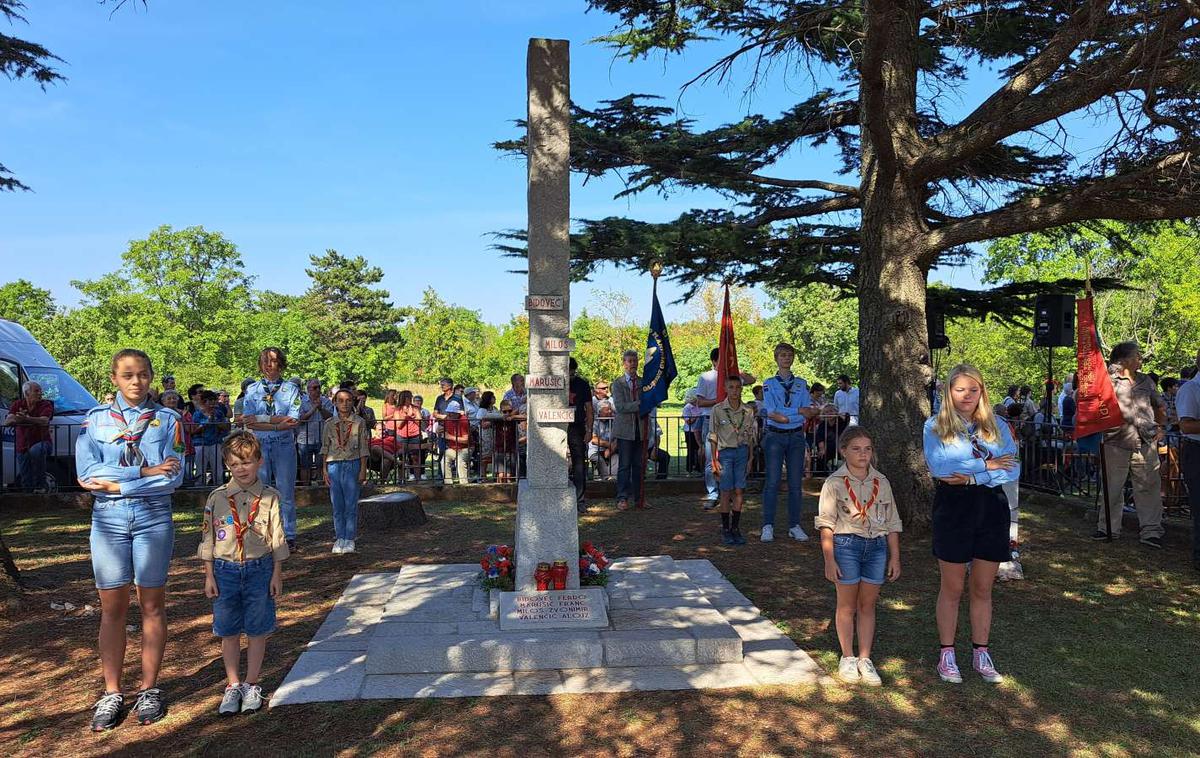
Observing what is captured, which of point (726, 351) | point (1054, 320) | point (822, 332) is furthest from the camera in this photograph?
point (822, 332)

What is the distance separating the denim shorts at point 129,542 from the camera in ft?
14.7

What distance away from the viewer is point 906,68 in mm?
10141

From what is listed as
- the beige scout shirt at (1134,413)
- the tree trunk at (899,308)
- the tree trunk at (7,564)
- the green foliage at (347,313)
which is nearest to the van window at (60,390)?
the tree trunk at (7,564)

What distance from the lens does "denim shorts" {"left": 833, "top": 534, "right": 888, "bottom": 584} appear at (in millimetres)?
5160

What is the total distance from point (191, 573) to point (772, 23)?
30.5ft

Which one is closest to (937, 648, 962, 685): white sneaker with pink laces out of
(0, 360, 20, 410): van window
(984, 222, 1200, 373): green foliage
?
(0, 360, 20, 410): van window

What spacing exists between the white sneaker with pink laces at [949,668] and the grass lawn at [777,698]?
78 mm

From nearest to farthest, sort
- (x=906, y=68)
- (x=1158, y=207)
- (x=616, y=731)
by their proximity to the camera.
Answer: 1. (x=616, y=731)
2. (x=1158, y=207)
3. (x=906, y=68)

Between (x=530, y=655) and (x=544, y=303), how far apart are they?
255cm

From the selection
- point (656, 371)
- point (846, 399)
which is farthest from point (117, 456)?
point (846, 399)

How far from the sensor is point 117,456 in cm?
450

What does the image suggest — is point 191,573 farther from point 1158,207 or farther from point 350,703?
point 1158,207

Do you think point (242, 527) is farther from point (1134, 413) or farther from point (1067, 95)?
point (1134, 413)

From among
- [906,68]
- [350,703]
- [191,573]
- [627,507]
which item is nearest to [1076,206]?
[906,68]
